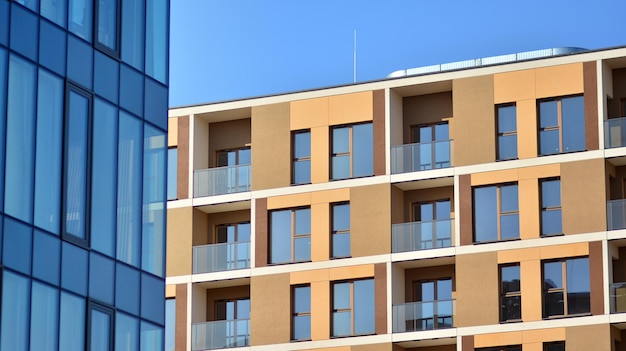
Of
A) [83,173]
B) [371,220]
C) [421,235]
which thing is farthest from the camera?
[371,220]

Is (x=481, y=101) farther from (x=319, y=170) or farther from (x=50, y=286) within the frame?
(x=50, y=286)

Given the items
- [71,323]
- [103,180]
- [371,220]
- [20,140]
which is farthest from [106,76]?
[371,220]

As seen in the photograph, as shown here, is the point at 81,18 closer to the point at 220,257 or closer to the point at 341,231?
the point at 341,231

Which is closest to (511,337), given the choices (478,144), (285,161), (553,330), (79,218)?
(553,330)

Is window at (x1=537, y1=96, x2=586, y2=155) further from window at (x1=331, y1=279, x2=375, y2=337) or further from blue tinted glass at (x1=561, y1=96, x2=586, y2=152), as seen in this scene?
window at (x1=331, y1=279, x2=375, y2=337)

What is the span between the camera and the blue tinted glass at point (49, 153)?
37.7m

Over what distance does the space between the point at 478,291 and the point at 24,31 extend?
98.9 ft

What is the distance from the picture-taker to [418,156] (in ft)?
220

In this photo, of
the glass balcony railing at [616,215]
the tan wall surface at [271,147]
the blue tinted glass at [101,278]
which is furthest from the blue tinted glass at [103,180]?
the tan wall surface at [271,147]

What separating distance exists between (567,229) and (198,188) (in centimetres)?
1595

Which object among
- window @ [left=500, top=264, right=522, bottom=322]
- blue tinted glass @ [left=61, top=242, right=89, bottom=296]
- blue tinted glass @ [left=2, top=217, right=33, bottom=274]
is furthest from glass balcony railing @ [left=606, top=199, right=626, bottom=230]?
blue tinted glass @ [left=2, top=217, right=33, bottom=274]

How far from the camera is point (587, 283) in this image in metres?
62.5

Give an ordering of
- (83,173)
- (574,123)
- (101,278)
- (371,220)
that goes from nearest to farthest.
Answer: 1. (83,173)
2. (101,278)
3. (574,123)
4. (371,220)

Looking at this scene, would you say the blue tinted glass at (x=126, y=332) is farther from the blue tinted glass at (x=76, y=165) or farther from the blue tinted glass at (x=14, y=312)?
the blue tinted glass at (x=14, y=312)
